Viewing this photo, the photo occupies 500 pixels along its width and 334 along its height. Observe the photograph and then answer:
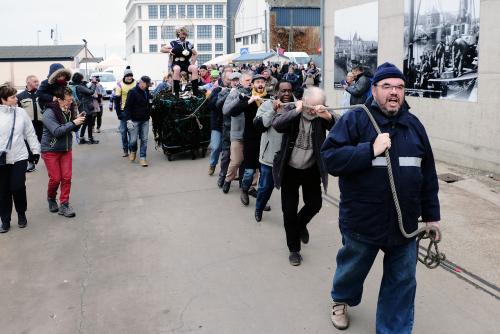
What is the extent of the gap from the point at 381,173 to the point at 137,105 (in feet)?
26.0

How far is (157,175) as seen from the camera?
9953mm

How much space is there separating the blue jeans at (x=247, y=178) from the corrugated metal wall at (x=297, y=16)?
176 feet

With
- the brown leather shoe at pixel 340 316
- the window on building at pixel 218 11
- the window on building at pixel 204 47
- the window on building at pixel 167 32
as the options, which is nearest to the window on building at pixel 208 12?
the window on building at pixel 218 11

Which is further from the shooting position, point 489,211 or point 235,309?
point 489,211

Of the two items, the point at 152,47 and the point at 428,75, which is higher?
the point at 152,47

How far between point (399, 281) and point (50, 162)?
504 centimetres

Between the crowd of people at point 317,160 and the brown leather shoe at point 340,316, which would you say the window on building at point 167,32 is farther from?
the brown leather shoe at point 340,316

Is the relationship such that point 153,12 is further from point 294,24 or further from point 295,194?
point 295,194

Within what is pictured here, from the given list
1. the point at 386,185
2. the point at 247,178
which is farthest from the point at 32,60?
the point at 386,185

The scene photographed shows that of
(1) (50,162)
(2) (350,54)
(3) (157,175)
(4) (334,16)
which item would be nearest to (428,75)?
(2) (350,54)

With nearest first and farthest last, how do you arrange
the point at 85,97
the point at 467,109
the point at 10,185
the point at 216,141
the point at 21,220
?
the point at 10,185 < the point at 21,220 < the point at 467,109 < the point at 216,141 < the point at 85,97

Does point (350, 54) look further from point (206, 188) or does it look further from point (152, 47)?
point (152, 47)

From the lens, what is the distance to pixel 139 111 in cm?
1064

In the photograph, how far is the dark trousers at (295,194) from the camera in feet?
17.2
